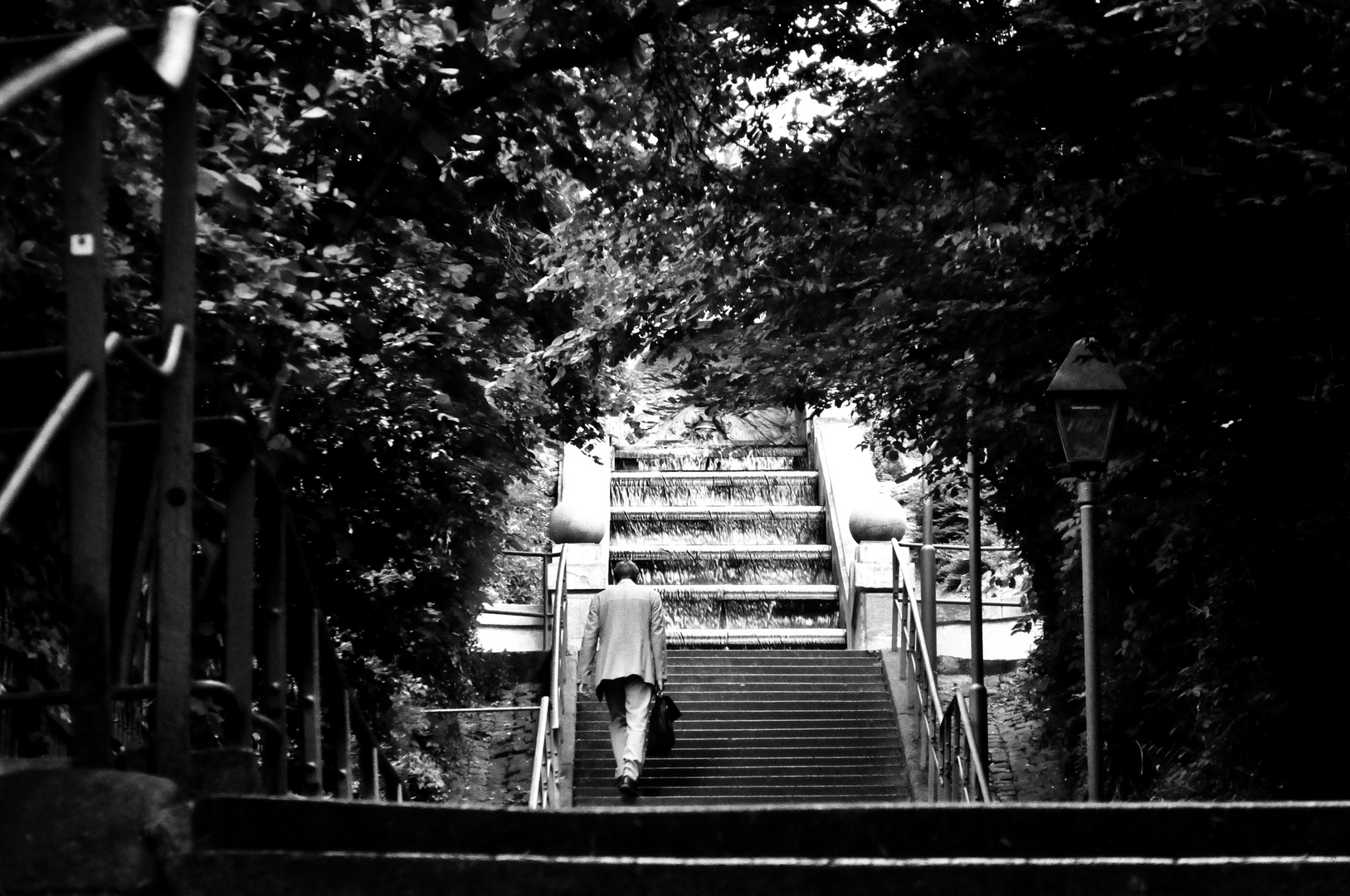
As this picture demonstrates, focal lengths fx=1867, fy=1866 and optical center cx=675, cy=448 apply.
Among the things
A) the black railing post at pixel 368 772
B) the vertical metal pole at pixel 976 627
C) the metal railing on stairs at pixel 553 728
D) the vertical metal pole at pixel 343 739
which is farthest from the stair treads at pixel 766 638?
the vertical metal pole at pixel 343 739

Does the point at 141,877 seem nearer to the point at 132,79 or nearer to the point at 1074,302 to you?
the point at 132,79

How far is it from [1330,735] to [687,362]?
9.40 meters

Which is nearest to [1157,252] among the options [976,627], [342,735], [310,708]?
[342,735]

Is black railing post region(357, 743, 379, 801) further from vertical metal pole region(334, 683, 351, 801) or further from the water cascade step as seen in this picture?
the water cascade step

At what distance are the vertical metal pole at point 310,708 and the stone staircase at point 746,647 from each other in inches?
356

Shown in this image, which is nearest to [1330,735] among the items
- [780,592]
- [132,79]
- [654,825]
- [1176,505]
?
[1176,505]

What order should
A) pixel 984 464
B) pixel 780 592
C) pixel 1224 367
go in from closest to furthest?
pixel 1224 367 < pixel 984 464 < pixel 780 592

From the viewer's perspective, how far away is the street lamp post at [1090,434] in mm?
10273

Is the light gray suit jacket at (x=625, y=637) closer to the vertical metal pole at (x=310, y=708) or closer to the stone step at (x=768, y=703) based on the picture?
the stone step at (x=768, y=703)

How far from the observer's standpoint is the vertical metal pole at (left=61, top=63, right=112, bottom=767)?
121 inches

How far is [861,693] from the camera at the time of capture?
17453 millimetres

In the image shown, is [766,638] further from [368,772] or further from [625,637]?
[368,772]

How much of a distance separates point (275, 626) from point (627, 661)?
10.0 metres

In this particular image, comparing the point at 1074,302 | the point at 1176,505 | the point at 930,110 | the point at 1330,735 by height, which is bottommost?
the point at 1330,735
